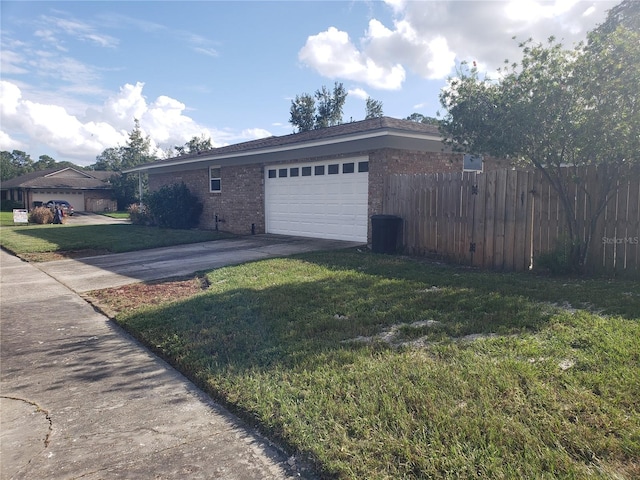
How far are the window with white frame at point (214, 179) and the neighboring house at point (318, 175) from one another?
4 centimetres

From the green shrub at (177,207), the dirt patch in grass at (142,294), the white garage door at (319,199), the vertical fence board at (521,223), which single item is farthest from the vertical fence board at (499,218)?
the green shrub at (177,207)

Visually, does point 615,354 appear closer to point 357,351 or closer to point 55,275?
point 357,351

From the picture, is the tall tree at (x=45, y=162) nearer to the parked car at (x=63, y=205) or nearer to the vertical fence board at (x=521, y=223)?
the parked car at (x=63, y=205)

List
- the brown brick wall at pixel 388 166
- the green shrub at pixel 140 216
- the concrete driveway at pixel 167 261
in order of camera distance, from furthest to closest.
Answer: the green shrub at pixel 140 216, the brown brick wall at pixel 388 166, the concrete driveway at pixel 167 261

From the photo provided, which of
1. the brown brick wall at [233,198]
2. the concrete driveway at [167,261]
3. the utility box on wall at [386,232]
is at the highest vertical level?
the brown brick wall at [233,198]

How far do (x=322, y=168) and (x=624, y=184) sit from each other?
9.06 m

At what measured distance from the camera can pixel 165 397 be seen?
4.26 meters

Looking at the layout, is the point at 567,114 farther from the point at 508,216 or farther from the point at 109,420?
the point at 109,420

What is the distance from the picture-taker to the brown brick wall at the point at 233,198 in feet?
60.5

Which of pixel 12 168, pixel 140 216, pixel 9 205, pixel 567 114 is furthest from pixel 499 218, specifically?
pixel 12 168

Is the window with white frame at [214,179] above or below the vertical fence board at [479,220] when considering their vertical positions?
above


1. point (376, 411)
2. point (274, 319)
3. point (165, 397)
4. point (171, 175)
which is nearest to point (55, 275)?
point (274, 319)

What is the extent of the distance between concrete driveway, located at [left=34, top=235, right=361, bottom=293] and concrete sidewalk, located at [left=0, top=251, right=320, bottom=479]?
396 cm

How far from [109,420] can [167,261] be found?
29.2 feet
